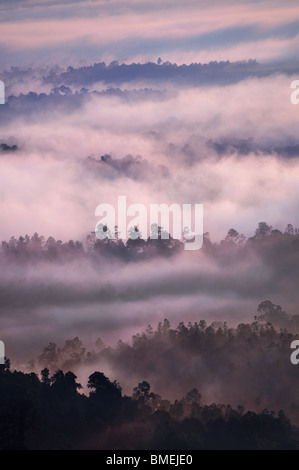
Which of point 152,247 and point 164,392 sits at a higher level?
point 152,247

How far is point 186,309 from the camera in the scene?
141750 millimetres

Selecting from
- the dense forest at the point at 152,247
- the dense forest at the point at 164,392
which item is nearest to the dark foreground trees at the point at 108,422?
the dense forest at the point at 164,392

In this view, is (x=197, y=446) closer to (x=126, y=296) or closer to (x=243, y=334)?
(x=243, y=334)

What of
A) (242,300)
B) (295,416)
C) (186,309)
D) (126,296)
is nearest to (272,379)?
(295,416)

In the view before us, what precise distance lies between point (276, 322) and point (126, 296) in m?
58.2

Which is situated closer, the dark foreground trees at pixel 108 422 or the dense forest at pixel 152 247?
the dark foreground trees at pixel 108 422

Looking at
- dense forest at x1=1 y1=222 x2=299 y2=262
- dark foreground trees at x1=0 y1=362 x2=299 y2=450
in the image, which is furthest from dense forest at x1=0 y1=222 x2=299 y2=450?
dense forest at x1=1 y1=222 x2=299 y2=262

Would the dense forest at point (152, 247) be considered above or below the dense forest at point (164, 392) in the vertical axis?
above

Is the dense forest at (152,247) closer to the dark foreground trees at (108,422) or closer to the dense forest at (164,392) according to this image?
the dense forest at (164,392)

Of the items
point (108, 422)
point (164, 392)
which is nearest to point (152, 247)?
point (164, 392)

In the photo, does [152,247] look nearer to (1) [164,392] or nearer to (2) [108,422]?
(1) [164,392]

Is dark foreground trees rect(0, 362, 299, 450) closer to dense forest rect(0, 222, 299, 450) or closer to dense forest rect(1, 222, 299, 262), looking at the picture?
dense forest rect(0, 222, 299, 450)

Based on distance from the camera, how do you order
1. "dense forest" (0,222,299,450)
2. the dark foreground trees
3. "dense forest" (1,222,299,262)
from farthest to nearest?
1. "dense forest" (1,222,299,262)
2. "dense forest" (0,222,299,450)
3. the dark foreground trees

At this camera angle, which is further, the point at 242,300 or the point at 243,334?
the point at 242,300
